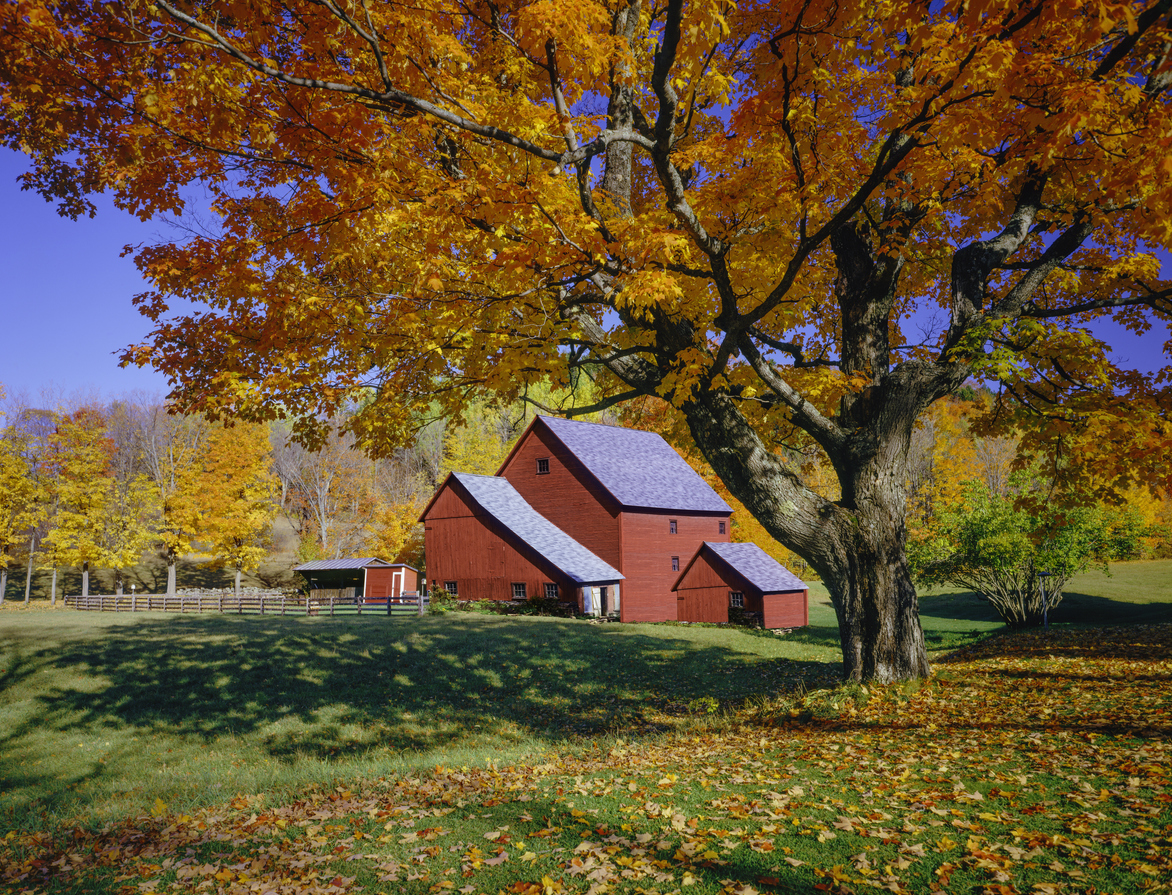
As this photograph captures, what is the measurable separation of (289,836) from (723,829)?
3685 millimetres

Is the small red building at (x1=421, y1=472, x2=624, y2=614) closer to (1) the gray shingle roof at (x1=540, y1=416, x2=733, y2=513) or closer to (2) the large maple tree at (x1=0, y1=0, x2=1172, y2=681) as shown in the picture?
(1) the gray shingle roof at (x1=540, y1=416, x2=733, y2=513)

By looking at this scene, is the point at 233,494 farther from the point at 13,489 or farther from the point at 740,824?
the point at 740,824

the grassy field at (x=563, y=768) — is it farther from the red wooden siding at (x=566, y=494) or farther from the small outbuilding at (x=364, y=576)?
the small outbuilding at (x=364, y=576)

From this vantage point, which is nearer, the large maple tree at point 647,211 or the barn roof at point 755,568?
the large maple tree at point 647,211

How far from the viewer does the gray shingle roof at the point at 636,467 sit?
33.9 metres

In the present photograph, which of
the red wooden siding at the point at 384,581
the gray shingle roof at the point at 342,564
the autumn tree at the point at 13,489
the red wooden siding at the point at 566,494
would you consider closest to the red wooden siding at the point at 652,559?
the red wooden siding at the point at 566,494

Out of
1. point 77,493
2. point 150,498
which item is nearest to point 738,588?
point 150,498

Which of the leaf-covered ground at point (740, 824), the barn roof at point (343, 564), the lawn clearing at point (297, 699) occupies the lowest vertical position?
the lawn clearing at point (297, 699)

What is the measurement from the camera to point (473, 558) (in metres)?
32.0

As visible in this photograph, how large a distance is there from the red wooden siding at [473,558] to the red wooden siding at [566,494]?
143 inches

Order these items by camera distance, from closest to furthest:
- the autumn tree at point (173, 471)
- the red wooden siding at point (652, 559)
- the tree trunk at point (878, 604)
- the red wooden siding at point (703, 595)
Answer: the tree trunk at point (878, 604) → the red wooden siding at point (703, 595) → the red wooden siding at point (652, 559) → the autumn tree at point (173, 471)

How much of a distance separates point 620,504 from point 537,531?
4.09 metres

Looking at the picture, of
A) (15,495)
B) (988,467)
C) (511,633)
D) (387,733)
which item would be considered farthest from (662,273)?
(988,467)

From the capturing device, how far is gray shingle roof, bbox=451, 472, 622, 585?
98.6ft
